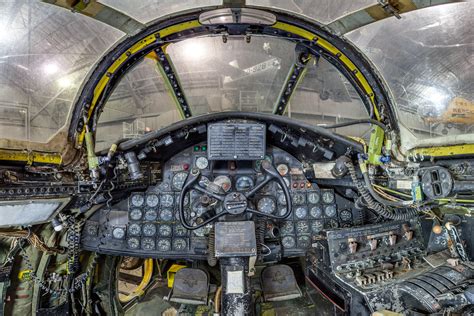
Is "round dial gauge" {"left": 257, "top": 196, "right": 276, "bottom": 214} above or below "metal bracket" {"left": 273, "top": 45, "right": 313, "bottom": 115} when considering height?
below

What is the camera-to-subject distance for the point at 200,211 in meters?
3.23

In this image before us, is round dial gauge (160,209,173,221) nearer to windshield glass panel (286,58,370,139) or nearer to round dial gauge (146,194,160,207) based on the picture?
round dial gauge (146,194,160,207)

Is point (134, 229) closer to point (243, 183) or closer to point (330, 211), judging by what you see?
point (243, 183)

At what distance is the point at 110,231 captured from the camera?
121 inches

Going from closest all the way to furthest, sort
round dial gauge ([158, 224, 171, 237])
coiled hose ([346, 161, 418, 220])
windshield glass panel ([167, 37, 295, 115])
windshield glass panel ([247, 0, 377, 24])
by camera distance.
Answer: windshield glass panel ([247, 0, 377, 24])
coiled hose ([346, 161, 418, 220])
windshield glass panel ([167, 37, 295, 115])
round dial gauge ([158, 224, 171, 237])

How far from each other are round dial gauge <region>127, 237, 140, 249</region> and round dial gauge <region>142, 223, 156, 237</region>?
4.3 inches

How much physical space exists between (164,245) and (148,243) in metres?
0.18

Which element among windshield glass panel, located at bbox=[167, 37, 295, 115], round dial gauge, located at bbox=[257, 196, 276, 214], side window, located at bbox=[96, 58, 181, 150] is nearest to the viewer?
windshield glass panel, located at bbox=[167, 37, 295, 115]

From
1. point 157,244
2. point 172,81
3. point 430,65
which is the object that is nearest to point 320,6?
point 430,65

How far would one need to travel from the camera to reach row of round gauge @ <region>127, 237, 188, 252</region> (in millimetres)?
3092

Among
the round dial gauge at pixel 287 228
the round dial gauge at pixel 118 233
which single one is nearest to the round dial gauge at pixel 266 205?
the round dial gauge at pixel 287 228

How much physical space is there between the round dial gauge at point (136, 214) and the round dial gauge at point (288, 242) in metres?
1.63

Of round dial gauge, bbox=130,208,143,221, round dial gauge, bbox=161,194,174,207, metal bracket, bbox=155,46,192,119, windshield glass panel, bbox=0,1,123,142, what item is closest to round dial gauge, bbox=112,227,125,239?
round dial gauge, bbox=130,208,143,221

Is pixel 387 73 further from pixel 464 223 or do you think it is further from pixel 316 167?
pixel 464 223
